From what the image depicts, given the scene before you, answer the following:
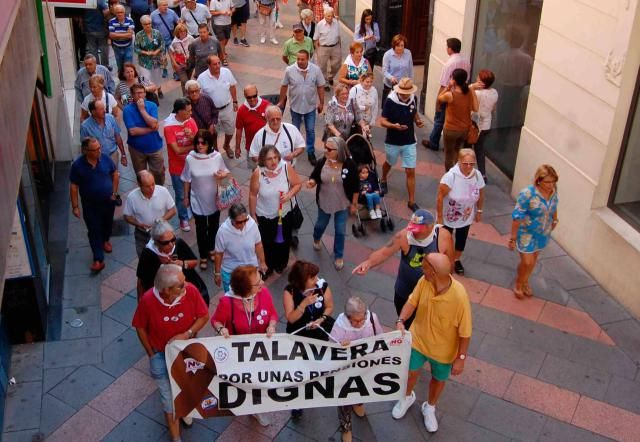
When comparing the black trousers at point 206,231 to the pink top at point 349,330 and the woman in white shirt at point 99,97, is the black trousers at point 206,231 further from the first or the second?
the pink top at point 349,330

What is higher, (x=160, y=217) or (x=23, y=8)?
(x=23, y=8)

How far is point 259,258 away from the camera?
7496 mm

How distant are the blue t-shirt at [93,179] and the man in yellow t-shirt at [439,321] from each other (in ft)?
13.6

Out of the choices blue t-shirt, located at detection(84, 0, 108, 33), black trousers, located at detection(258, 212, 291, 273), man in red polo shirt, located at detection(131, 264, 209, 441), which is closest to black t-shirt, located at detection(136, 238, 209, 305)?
man in red polo shirt, located at detection(131, 264, 209, 441)

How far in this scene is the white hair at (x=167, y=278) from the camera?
5.82 m

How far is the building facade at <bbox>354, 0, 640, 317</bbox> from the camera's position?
8.23 meters

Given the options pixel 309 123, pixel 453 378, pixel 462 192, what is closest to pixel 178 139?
pixel 309 123

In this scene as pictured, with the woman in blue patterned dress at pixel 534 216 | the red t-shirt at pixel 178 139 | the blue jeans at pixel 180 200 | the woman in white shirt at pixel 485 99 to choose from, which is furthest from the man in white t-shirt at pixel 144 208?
the woman in white shirt at pixel 485 99

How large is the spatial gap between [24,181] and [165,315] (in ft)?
10.9

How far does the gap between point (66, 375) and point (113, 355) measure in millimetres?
483

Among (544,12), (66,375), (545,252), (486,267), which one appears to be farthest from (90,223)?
(544,12)

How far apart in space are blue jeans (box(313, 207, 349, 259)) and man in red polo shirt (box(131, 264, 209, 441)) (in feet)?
9.29

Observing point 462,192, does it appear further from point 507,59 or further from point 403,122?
point 507,59

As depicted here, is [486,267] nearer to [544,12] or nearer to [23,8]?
[544,12]
